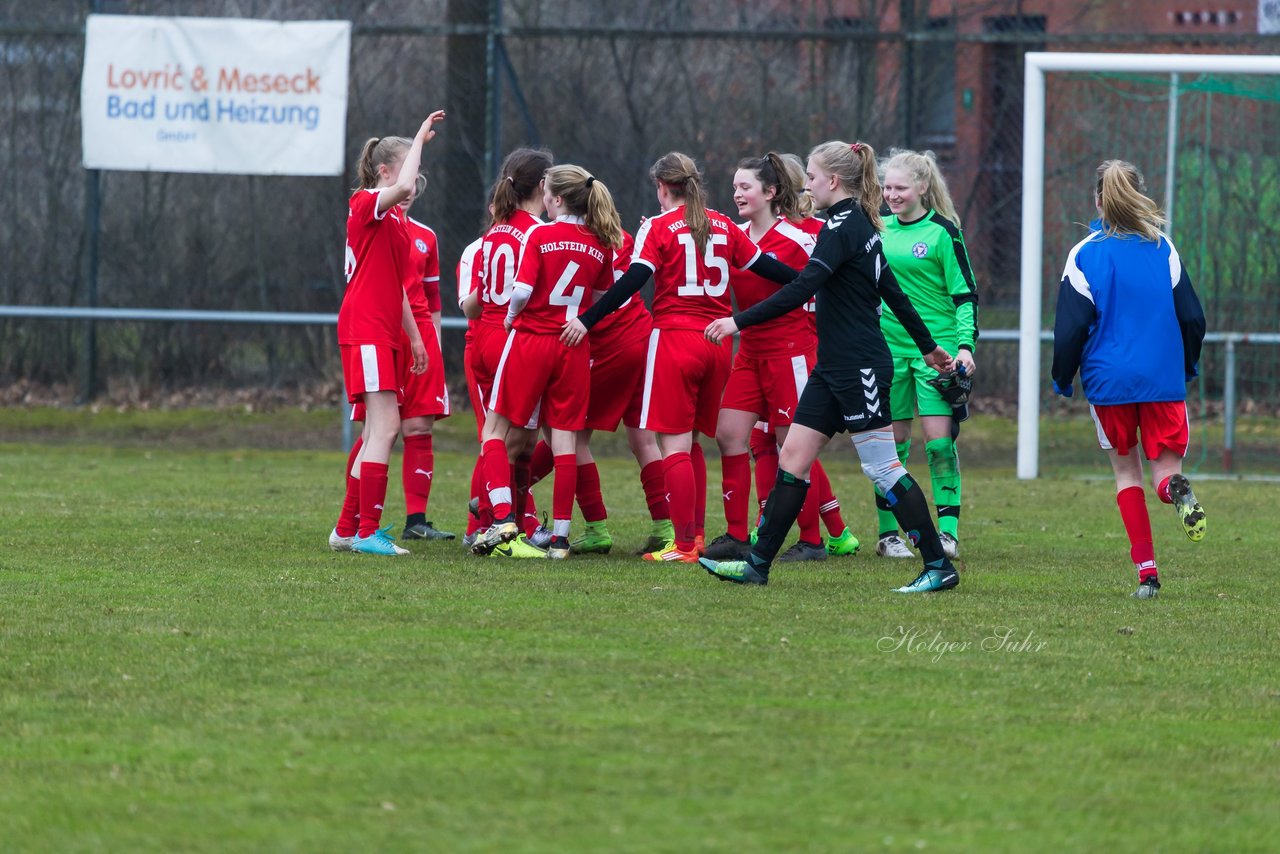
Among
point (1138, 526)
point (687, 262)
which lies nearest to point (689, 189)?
point (687, 262)

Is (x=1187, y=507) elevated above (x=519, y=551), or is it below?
above

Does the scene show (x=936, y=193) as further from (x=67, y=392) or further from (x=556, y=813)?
(x=67, y=392)

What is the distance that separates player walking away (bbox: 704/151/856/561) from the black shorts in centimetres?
104

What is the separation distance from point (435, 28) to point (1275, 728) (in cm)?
1156

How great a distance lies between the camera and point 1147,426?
271 inches

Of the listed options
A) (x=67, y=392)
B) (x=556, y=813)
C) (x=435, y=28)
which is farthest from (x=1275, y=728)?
(x=67, y=392)

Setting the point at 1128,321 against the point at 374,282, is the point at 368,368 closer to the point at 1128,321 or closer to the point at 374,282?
the point at 374,282

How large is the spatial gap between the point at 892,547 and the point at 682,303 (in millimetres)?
1639

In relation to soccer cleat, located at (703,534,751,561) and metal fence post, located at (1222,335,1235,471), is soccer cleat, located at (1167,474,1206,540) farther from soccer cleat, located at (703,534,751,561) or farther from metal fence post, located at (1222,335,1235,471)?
metal fence post, located at (1222,335,1235,471)

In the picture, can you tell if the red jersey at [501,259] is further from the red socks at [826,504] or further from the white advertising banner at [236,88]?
the white advertising banner at [236,88]

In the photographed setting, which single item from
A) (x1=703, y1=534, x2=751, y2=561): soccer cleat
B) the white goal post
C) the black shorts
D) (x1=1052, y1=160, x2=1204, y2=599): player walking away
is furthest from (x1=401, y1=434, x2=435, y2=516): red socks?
the white goal post

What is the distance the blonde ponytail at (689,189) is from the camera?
7.70m

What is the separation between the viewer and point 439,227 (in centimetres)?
1509

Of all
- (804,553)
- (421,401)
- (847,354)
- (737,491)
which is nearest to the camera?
(847,354)
